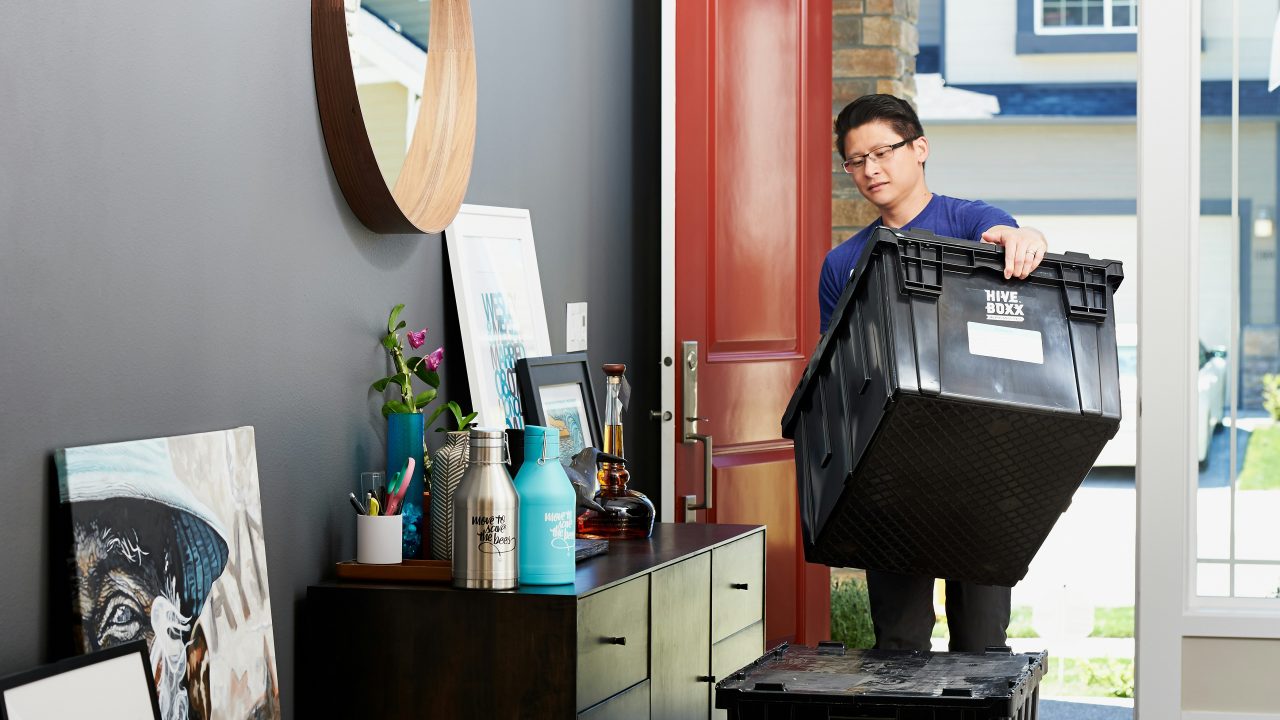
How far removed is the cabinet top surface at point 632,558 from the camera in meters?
1.89

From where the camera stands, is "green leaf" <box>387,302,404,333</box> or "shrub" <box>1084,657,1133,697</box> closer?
"green leaf" <box>387,302,404,333</box>

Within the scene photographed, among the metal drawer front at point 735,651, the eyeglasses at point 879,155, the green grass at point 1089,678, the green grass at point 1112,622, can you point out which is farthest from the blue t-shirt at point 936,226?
the green grass at point 1112,622

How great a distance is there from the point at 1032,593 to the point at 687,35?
3487 mm

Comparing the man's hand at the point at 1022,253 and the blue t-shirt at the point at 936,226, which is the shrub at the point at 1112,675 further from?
the man's hand at the point at 1022,253

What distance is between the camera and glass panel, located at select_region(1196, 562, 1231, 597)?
354 cm

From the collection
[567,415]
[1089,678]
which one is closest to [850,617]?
[1089,678]

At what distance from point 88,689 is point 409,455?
0.82 metres

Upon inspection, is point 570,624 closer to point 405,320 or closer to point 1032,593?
point 405,320

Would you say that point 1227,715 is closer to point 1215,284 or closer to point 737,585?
point 1215,284

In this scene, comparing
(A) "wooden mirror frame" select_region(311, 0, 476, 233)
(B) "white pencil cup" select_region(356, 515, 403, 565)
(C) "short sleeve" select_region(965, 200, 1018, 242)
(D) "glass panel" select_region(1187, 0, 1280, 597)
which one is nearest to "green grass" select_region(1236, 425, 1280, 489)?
(D) "glass panel" select_region(1187, 0, 1280, 597)

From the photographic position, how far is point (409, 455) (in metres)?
2.09

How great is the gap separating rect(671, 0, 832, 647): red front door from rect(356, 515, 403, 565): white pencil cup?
166 centimetres

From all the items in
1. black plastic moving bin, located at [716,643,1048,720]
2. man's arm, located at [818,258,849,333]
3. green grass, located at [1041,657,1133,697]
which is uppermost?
man's arm, located at [818,258,849,333]

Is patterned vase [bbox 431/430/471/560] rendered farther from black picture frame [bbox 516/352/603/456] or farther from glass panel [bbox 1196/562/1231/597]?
glass panel [bbox 1196/562/1231/597]
